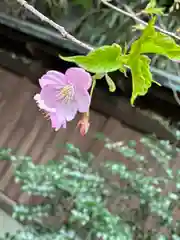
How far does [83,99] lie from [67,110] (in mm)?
26

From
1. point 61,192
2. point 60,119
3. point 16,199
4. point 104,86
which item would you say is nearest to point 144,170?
point 61,192

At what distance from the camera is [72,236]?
92 centimetres

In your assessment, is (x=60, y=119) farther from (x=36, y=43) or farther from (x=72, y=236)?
(x=36, y=43)

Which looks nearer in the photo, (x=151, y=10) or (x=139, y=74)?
(x=139, y=74)

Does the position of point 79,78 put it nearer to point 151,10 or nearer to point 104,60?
point 104,60

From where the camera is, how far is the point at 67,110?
0.37 m

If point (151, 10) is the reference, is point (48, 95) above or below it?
below

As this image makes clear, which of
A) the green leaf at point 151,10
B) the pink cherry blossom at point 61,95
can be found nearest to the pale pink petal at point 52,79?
the pink cherry blossom at point 61,95

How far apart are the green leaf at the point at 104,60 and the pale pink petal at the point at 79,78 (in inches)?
1.1

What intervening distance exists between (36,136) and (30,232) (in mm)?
393

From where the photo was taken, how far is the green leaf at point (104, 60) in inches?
12.1

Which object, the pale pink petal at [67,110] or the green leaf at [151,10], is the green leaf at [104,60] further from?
the green leaf at [151,10]

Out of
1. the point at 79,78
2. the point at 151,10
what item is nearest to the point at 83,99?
the point at 79,78

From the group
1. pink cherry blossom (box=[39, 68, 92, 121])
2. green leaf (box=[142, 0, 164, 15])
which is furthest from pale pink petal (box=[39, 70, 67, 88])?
green leaf (box=[142, 0, 164, 15])
